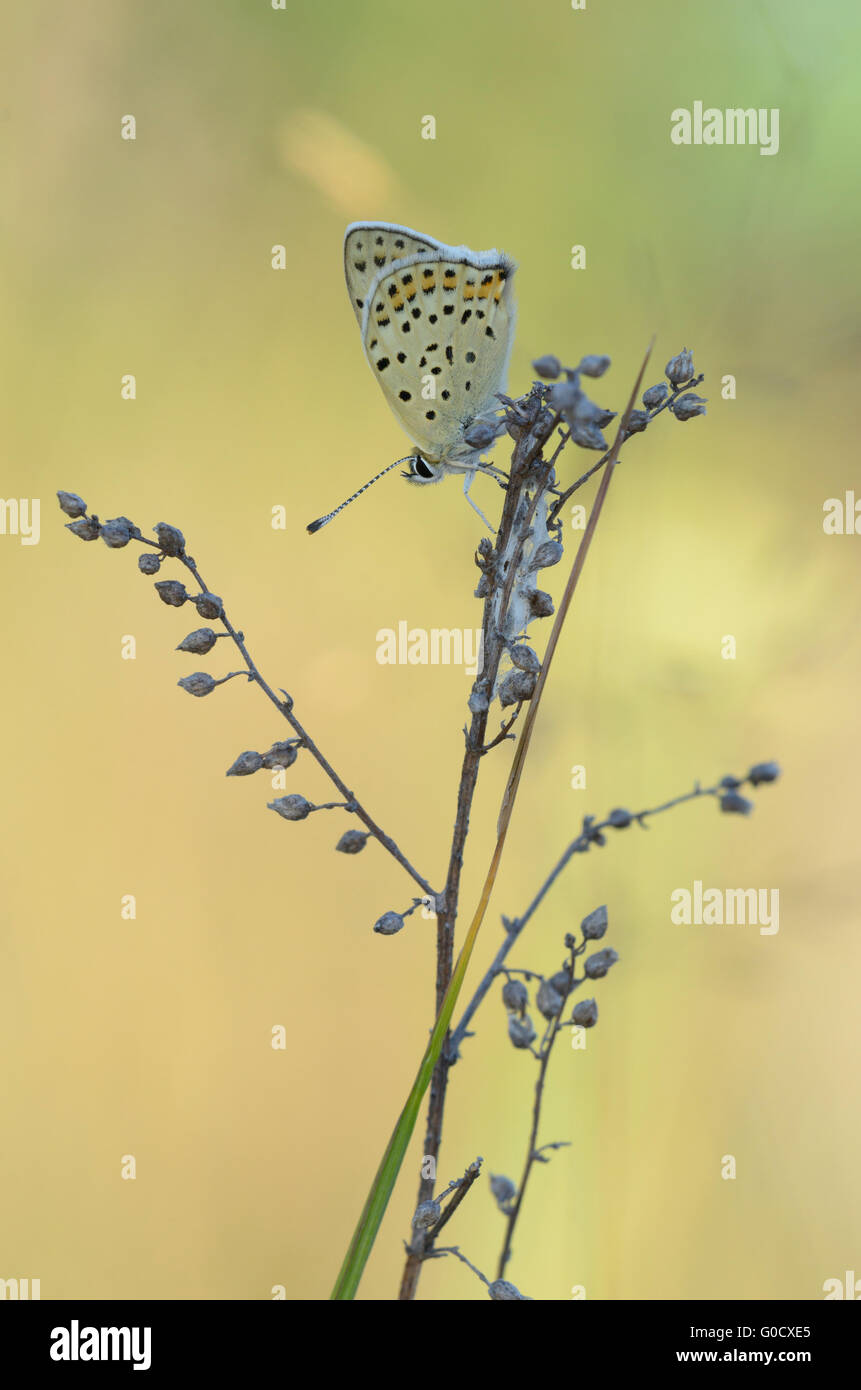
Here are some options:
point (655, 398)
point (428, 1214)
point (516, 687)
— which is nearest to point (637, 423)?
point (655, 398)

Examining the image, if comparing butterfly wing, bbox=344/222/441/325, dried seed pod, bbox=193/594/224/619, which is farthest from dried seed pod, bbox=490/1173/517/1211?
butterfly wing, bbox=344/222/441/325

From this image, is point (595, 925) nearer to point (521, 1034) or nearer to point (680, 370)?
point (521, 1034)

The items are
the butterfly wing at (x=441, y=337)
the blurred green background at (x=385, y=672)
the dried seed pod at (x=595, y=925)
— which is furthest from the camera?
the blurred green background at (x=385, y=672)

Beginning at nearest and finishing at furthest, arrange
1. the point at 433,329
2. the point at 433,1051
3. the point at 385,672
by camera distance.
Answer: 1. the point at 433,1051
2. the point at 433,329
3. the point at 385,672

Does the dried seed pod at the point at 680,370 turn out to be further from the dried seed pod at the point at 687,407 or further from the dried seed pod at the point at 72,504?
the dried seed pod at the point at 72,504

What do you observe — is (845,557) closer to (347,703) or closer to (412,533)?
(412,533)

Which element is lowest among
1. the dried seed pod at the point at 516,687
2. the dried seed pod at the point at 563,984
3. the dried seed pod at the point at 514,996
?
the dried seed pod at the point at 514,996

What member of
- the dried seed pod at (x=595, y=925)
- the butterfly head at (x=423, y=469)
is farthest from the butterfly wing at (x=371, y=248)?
the dried seed pod at (x=595, y=925)
